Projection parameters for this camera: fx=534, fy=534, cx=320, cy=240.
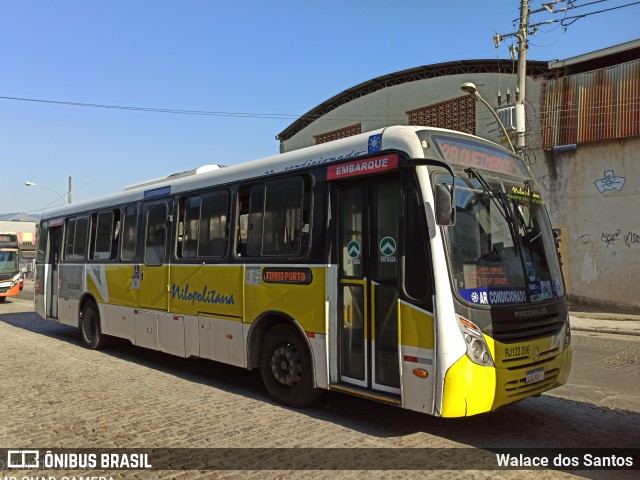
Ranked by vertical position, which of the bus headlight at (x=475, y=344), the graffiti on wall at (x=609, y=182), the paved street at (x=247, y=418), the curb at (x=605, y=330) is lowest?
the curb at (x=605, y=330)

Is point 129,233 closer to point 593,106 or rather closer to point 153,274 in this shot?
point 153,274

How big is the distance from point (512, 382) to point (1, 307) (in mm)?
21622

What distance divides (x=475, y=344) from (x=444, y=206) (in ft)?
4.17

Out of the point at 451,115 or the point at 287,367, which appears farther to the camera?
the point at 451,115

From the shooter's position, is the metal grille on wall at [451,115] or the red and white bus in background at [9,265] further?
the red and white bus in background at [9,265]

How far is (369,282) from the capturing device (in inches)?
218

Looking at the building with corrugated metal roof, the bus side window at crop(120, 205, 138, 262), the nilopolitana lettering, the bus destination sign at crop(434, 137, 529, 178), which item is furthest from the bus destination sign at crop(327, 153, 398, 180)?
the building with corrugated metal roof

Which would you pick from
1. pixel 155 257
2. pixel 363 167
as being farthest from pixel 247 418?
pixel 155 257

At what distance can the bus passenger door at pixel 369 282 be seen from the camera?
5.30 m

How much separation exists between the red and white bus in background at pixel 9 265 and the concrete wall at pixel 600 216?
74.6 feet

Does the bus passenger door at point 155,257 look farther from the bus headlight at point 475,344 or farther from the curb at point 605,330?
the curb at point 605,330

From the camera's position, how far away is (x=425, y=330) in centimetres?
487

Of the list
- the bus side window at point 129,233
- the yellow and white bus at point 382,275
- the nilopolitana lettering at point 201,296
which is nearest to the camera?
the yellow and white bus at point 382,275

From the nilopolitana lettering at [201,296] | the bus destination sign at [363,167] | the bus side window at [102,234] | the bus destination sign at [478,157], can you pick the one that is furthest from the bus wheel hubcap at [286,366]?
the bus side window at [102,234]
